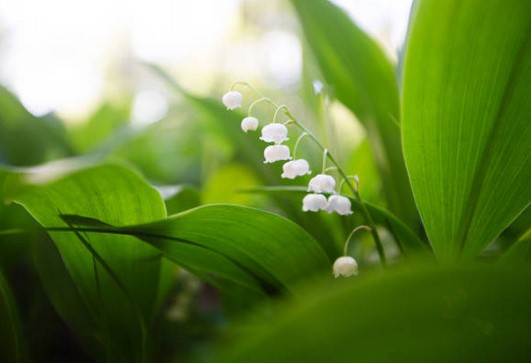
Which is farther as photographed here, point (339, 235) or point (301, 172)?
point (339, 235)

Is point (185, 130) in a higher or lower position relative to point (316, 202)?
higher

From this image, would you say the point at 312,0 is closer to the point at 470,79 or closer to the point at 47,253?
the point at 470,79

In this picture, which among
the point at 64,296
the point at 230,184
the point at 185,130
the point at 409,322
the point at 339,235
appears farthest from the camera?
the point at 185,130

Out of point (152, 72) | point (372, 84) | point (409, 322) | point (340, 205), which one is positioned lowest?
point (409, 322)

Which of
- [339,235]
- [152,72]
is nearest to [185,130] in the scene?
[152,72]

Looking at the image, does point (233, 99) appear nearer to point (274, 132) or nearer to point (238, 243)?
point (274, 132)

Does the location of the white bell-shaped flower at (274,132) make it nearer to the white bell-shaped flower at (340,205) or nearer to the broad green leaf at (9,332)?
the white bell-shaped flower at (340,205)

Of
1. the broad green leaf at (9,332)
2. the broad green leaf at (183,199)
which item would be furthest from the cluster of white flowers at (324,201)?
the broad green leaf at (9,332)
